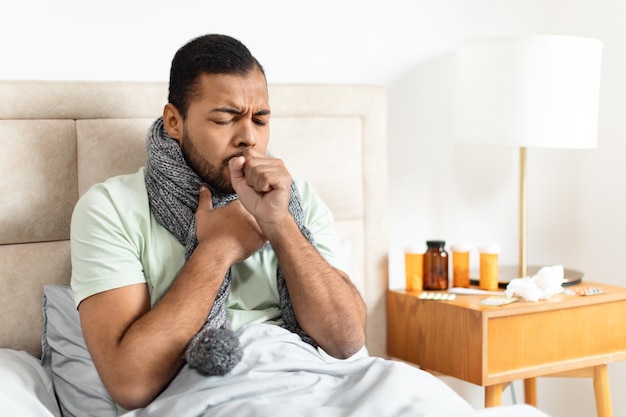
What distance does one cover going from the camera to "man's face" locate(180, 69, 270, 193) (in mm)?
1742

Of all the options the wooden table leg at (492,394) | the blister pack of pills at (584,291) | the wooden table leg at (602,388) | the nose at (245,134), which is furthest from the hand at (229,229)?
the wooden table leg at (602,388)

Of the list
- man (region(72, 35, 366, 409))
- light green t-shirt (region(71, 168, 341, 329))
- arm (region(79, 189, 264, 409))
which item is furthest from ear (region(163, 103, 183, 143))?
arm (region(79, 189, 264, 409))

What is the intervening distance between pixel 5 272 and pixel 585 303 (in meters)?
1.45

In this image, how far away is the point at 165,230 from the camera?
1740 millimetres

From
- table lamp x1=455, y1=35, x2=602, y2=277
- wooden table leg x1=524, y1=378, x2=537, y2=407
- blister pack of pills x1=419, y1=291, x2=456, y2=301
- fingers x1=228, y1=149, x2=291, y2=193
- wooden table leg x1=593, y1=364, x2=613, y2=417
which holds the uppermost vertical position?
table lamp x1=455, y1=35, x2=602, y2=277

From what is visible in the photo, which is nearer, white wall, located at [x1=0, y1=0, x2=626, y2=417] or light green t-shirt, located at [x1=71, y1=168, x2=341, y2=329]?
light green t-shirt, located at [x1=71, y1=168, x2=341, y2=329]

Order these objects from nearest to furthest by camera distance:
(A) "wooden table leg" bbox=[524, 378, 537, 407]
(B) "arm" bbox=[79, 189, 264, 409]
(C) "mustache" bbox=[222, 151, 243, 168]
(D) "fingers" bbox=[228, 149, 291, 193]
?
(B) "arm" bbox=[79, 189, 264, 409], (D) "fingers" bbox=[228, 149, 291, 193], (C) "mustache" bbox=[222, 151, 243, 168], (A) "wooden table leg" bbox=[524, 378, 537, 407]

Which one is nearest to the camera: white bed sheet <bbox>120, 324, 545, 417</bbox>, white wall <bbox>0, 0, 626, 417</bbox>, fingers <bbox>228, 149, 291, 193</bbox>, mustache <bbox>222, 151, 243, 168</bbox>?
white bed sheet <bbox>120, 324, 545, 417</bbox>

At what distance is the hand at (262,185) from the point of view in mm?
1656

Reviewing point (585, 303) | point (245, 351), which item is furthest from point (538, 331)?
point (245, 351)

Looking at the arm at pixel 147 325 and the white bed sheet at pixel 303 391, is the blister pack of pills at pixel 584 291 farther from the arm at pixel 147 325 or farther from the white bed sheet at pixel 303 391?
the arm at pixel 147 325

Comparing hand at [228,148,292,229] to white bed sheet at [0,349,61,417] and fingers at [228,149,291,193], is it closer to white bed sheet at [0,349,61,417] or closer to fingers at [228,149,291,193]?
fingers at [228,149,291,193]

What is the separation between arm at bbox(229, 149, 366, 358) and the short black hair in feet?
0.59

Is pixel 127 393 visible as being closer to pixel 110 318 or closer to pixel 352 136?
pixel 110 318
